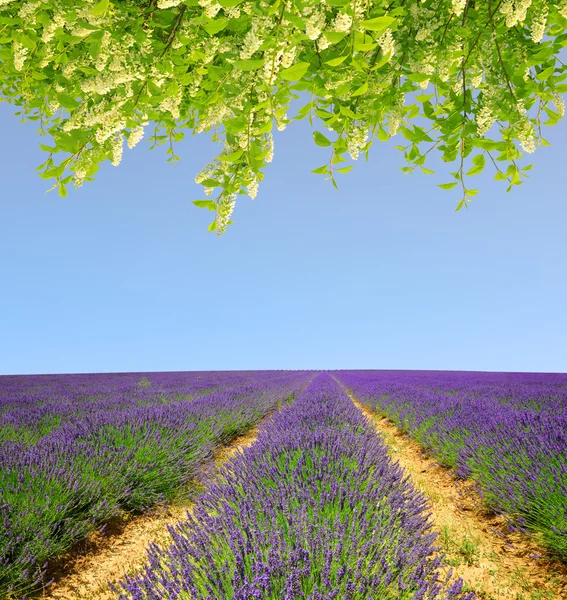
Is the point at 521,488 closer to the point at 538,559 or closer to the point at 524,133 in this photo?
the point at 538,559

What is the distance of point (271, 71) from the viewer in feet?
4.37

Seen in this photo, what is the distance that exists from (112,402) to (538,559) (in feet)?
22.6

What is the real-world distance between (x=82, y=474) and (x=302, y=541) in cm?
231

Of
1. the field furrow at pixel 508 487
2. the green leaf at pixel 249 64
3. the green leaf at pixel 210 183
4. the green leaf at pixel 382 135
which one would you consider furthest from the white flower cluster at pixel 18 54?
the field furrow at pixel 508 487

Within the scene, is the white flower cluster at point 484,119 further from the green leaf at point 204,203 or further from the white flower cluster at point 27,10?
the white flower cluster at point 27,10

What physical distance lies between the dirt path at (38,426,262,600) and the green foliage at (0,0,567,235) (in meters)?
2.21

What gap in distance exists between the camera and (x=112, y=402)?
7.44m

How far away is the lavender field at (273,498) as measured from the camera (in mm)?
1611

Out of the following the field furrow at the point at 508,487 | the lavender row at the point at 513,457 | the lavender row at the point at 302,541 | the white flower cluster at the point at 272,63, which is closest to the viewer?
the white flower cluster at the point at 272,63

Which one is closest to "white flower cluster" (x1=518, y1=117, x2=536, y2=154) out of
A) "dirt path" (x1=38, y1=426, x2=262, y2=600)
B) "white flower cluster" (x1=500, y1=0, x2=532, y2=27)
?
"white flower cluster" (x1=500, y1=0, x2=532, y2=27)

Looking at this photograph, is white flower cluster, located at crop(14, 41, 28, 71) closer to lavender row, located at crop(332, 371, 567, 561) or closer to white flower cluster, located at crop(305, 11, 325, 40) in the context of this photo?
white flower cluster, located at crop(305, 11, 325, 40)

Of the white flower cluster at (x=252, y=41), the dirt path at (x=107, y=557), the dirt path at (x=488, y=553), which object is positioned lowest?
the dirt path at (x=107, y=557)

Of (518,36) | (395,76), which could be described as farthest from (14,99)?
(518,36)

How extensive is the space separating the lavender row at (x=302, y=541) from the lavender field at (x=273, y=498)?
0.01 metres
